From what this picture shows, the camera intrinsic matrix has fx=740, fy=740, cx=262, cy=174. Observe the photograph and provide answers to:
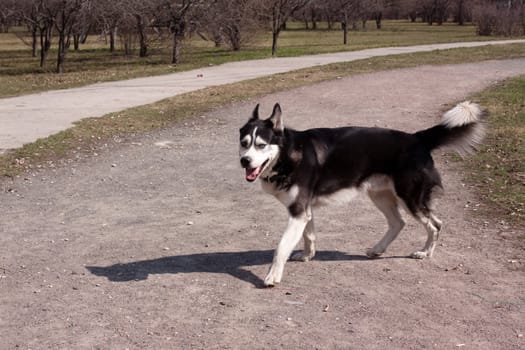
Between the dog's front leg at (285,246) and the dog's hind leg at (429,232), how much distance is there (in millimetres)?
1058

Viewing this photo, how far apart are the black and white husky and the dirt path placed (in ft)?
1.27

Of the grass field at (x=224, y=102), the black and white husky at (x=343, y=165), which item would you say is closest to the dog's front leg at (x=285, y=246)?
the black and white husky at (x=343, y=165)

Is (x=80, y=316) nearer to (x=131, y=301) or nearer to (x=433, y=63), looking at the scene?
(x=131, y=301)

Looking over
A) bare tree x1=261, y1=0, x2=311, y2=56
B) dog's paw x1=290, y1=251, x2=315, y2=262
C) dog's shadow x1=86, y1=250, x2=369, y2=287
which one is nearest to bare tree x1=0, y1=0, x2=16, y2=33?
bare tree x1=261, y1=0, x2=311, y2=56

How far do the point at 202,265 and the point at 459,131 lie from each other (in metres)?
2.48

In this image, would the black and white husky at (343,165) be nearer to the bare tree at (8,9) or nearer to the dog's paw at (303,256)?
the dog's paw at (303,256)

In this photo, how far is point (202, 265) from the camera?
6.34 meters

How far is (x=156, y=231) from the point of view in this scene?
24.3ft

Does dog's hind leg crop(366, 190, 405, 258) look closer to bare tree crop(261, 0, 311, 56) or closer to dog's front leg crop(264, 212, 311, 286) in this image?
dog's front leg crop(264, 212, 311, 286)

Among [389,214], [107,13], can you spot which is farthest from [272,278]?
[107,13]

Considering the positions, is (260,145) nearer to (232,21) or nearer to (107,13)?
(107,13)

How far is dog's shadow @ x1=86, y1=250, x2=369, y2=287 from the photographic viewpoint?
6.09 m

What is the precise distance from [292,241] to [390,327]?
47.6 inches

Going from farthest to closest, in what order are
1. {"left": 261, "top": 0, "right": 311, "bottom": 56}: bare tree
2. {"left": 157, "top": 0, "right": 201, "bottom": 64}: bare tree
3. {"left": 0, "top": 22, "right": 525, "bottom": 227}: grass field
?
{"left": 261, "top": 0, "right": 311, "bottom": 56}: bare tree
{"left": 157, "top": 0, "right": 201, "bottom": 64}: bare tree
{"left": 0, "top": 22, "right": 525, "bottom": 227}: grass field
